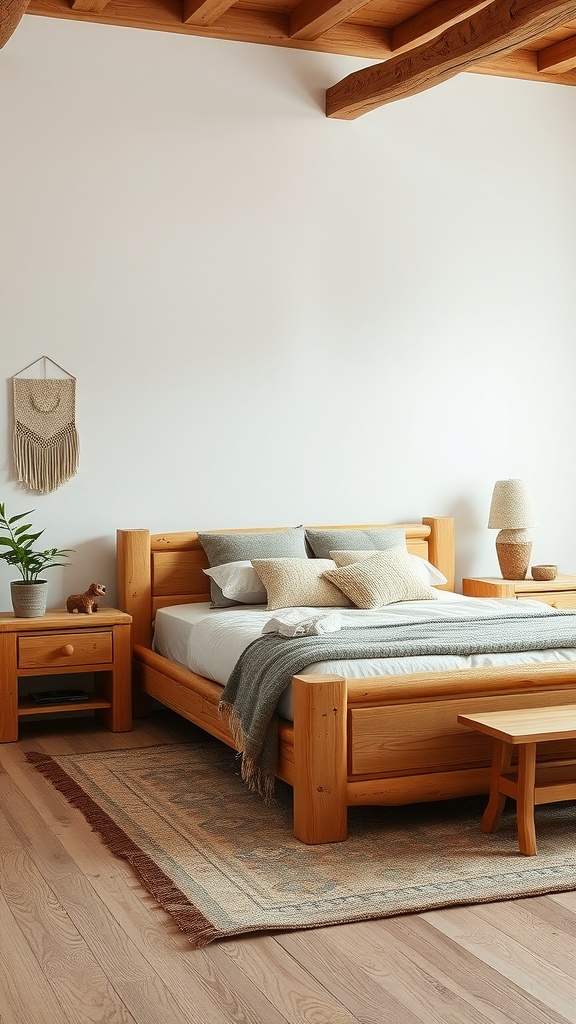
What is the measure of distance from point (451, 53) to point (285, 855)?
335 centimetres

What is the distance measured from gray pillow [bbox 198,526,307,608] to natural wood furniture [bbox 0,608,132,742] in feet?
1.63

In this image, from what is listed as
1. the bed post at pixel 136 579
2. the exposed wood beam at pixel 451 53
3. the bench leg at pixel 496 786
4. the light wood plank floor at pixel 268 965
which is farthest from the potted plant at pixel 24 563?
the exposed wood beam at pixel 451 53

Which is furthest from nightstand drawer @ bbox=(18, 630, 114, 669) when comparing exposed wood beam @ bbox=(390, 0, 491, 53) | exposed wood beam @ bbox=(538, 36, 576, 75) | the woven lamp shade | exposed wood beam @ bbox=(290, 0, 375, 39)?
exposed wood beam @ bbox=(538, 36, 576, 75)

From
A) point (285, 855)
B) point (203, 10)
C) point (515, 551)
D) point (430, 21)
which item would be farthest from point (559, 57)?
point (285, 855)

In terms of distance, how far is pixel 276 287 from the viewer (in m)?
5.38

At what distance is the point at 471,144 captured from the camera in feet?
18.9

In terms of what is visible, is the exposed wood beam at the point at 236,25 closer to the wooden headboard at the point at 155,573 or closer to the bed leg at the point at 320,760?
the wooden headboard at the point at 155,573

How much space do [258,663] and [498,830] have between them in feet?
3.12

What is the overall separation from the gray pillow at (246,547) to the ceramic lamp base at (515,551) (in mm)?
1150

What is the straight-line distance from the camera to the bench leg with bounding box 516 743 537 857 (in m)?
3.13

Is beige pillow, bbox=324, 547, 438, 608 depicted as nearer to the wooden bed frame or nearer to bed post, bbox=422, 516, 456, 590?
bed post, bbox=422, 516, 456, 590

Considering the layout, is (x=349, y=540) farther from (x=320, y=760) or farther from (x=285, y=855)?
(x=285, y=855)

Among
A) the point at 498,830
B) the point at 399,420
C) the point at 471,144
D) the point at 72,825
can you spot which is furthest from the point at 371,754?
the point at 471,144

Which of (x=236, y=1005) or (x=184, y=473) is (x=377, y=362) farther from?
(x=236, y=1005)
